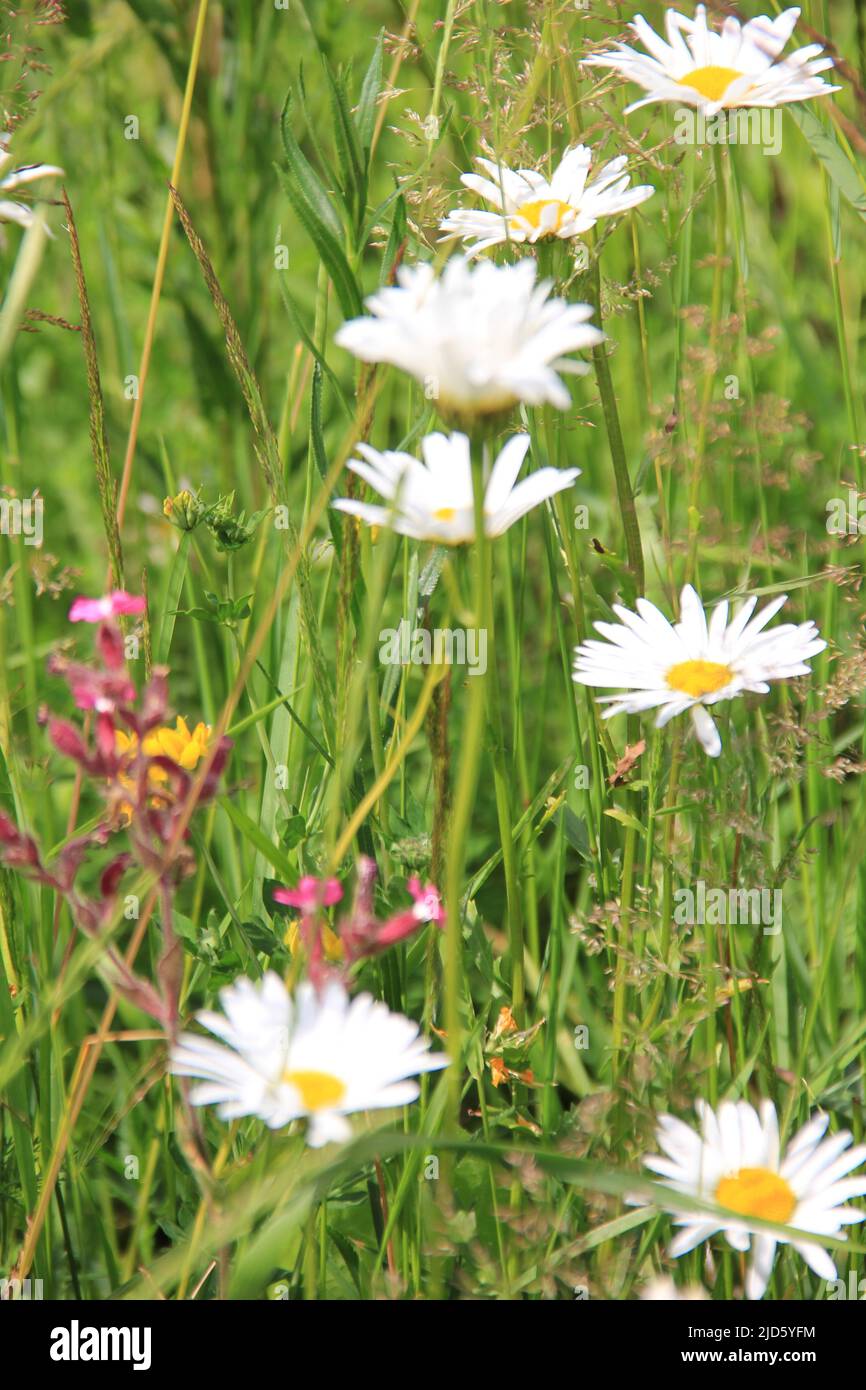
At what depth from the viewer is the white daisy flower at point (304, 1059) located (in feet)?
2.00

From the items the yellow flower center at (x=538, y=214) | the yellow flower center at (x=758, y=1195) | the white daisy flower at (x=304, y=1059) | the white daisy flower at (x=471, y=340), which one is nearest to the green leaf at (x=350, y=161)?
the yellow flower center at (x=538, y=214)

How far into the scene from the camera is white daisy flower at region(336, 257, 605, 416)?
592 millimetres

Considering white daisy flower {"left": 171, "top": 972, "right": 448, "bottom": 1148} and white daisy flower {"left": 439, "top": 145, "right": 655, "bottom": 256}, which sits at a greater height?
white daisy flower {"left": 439, "top": 145, "right": 655, "bottom": 256}

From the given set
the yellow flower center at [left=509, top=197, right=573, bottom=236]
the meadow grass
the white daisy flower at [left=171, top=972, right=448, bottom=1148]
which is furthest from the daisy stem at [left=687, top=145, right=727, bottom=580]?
the white daisy flower at [left=171, top=972, right=448, bottom=1148]

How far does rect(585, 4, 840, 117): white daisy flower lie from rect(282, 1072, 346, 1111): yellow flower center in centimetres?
76

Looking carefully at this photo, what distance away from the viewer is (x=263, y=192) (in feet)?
6.11

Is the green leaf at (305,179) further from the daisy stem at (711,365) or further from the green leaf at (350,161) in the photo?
the daisy stem at (711,365)

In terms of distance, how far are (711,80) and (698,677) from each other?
50 cm

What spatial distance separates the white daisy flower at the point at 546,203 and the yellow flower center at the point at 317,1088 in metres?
0.63

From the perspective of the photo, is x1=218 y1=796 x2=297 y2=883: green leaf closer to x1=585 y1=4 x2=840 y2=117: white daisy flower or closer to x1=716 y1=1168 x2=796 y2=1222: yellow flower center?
x1=716 y1=1168 x2=796 y2=1222: yellow flower center

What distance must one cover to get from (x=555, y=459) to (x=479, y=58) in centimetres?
42

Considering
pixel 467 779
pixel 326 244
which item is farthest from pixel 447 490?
pixel 467 779
